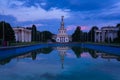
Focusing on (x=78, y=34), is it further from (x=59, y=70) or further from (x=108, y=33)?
(x=59, y=70)

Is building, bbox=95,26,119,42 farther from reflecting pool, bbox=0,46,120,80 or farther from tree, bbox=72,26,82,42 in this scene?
reflecting pool, bbox=0,46,120,80

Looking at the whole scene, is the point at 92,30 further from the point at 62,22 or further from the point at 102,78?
the point at 102,78

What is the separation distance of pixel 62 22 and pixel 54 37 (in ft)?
26.7

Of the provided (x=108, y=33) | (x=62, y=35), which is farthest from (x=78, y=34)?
(x=108, y=33)

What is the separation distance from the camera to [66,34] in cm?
9481

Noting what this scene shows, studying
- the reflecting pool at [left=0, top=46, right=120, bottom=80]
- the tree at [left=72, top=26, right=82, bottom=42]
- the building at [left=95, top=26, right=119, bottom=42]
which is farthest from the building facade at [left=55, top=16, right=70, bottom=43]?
the reflecting pool at [left=0, top=46, right=120, bottom=80]

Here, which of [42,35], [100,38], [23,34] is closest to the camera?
[23,34]

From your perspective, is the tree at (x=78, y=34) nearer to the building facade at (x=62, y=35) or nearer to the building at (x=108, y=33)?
the building at (x=108, y=33)

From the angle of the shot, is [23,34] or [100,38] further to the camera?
[100,38]

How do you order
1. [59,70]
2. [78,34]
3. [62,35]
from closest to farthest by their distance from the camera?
[59,70], [78,34], [62,35]

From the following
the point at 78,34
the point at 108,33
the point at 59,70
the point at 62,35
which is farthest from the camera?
the point at 62,35

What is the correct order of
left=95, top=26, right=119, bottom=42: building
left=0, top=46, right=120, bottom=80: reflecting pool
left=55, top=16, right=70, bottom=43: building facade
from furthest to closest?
left=55, top=16, right=70, bottom=43: building facade
left=95, top=26, right=119, bottom=42: building
left=0, top=46, right=120, bottom=80: reflecting pool

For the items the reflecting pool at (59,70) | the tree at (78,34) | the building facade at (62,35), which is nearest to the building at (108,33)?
the tree at (78,34)

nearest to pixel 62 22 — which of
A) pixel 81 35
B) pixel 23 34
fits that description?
pixel 81 35
